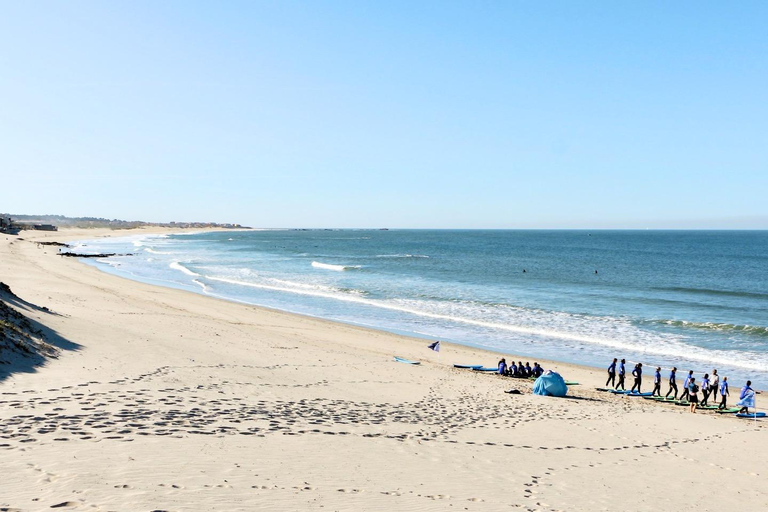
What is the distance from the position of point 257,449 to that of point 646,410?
12573mm

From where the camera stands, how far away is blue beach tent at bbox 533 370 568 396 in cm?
1747

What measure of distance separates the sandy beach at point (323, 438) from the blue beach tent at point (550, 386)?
1.25 ft

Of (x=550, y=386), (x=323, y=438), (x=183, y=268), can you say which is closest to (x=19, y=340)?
(x=323, y=438)

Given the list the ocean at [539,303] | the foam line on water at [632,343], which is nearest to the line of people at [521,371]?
the ocean at [539,303]

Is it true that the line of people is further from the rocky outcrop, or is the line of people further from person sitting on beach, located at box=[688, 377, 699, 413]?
the rocky outcrop

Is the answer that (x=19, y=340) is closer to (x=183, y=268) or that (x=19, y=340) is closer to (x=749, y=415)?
(x=749, y=415)

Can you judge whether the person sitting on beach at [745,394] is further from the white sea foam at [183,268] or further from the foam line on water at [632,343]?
the white sea foam at [183,268]

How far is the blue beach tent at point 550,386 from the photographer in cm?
1747

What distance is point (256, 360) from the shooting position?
1867 centimetres

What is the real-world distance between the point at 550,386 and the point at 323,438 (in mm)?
9820

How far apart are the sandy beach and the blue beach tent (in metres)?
0.38

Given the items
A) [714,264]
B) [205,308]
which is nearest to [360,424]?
[205,308]

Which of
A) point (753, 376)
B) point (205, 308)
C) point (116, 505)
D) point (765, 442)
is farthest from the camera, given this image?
point (205, 308)

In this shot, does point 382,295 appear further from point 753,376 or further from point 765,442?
point 765,442
